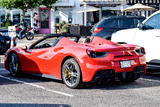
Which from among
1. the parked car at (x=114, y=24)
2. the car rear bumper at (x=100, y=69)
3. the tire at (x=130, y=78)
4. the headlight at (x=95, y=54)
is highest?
the parked car at (x=114, y=24)

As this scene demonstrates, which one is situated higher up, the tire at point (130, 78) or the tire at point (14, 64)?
the tire at point (14, 64)

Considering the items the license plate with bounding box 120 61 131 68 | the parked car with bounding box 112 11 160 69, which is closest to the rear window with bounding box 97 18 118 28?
the parked car with bounding box 112 11 160 69

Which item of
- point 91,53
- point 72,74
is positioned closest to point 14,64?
point 72,74

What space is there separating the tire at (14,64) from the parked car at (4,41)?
6.85 meters

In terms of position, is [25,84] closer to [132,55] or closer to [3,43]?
[132,55]

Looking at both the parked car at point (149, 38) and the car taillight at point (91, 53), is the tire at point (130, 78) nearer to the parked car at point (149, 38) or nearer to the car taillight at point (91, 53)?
the parked car at point (149, 38)

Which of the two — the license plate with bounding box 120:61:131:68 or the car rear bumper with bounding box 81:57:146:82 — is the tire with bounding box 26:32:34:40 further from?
the car rear bumper with bounding box 81:57:146:82

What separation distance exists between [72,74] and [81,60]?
17.3 inches

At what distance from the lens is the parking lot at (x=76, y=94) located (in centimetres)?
667

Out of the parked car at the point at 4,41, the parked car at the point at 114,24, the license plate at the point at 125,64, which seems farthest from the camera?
the parked car at the point at 4,41

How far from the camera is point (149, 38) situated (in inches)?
400

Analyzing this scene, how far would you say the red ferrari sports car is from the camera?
7.86 metres

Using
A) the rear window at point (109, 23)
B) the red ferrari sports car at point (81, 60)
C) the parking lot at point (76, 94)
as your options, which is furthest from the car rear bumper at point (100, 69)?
the rear window at point (109, 23)

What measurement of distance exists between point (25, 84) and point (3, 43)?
27.8ft
